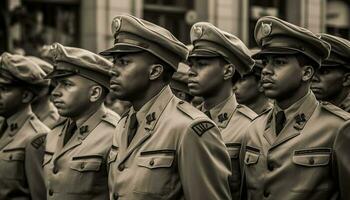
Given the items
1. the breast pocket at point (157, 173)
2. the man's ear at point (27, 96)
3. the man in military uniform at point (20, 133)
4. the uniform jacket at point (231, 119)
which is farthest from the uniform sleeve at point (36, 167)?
the breast pocket at point (157, 173)

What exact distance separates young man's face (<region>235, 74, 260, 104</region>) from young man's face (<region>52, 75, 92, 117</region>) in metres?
1.95

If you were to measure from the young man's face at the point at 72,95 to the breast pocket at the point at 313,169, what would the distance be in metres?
1.85

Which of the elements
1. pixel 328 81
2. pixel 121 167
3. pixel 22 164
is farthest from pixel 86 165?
pixel 328 81

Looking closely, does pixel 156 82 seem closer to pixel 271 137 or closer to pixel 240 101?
pixel 271 137

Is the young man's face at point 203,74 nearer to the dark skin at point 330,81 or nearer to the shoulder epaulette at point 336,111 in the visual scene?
the dark skin at point 330,81

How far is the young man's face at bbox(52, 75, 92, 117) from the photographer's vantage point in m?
7.32

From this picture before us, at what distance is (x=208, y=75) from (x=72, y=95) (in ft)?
3.45

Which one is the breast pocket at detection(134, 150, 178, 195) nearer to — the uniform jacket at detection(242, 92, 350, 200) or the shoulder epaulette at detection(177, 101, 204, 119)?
the shoulder epaulette at detection(177, 101, 204, 119)

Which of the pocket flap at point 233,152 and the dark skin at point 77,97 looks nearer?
the dark skin at point 77,97

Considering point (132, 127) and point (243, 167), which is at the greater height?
point (132, 127)

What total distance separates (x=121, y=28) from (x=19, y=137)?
235cm

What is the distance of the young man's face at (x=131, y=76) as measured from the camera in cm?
632

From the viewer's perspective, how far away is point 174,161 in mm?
6070

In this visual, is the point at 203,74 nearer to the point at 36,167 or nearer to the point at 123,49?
the point at 123,49
